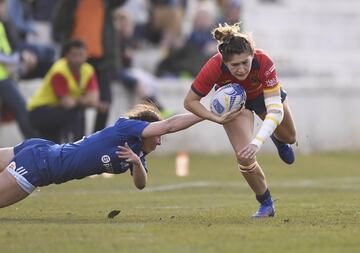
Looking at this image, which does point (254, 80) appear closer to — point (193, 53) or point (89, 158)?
point (89, 158)

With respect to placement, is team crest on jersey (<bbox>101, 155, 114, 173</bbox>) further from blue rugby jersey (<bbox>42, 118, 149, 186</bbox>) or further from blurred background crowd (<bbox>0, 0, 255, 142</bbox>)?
blurred background crowd (<bbox>0, 0, 255, 142</bbox>)

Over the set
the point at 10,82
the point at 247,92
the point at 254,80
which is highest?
the point at 254,80

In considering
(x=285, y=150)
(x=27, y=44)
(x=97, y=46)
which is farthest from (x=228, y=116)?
(x=27, y=44)

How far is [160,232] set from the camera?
8.91 metres

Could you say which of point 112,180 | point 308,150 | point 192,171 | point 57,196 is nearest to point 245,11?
point 308,150

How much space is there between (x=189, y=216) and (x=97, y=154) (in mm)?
1022

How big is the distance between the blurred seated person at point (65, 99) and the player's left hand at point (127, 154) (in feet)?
24.2

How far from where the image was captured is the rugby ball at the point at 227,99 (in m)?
10.0

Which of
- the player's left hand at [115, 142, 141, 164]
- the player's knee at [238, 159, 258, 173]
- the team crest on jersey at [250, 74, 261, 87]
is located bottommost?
the player's knee at [238, 159, 258, 173]

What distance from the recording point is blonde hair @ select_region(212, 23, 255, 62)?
9.88 meters

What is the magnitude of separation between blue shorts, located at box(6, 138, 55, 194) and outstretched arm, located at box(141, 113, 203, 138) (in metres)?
0.94

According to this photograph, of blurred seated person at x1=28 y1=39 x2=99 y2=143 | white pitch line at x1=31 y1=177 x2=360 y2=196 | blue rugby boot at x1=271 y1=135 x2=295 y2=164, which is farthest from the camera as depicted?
blurred seated person at x1=28 y1=39 x2=99 y2=143

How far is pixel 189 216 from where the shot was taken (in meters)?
10.4

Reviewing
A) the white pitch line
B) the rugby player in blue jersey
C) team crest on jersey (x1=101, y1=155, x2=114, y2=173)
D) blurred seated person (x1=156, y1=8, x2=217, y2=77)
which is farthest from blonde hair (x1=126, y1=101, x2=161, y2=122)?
blurred seated person (x1=156, y1=8, x2=217, y2=77)
